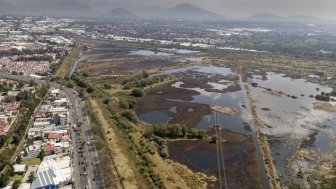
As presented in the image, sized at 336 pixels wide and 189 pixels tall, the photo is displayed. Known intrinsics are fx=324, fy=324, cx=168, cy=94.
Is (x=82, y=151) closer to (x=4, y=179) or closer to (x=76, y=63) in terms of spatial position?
(x=4, y=179)

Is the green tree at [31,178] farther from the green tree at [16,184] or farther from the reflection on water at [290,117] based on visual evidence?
the reflection on water at [290,117]

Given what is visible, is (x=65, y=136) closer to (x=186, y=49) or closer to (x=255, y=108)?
(x=255, y=108)

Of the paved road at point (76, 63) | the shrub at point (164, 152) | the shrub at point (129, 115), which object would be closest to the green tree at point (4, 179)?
the shrub at point (164, 152)

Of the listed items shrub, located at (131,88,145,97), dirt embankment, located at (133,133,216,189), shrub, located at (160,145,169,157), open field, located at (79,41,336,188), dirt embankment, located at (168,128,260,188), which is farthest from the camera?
shrub, located at (131,88,145,97)

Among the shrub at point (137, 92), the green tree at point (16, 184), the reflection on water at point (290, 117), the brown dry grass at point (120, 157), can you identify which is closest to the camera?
the green tree at point (16, 184)

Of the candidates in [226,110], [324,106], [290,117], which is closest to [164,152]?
[226,110]

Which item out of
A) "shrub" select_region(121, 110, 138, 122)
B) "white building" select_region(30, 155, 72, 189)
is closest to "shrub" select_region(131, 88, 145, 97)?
"shrub" select_region(121, 110, 138, 122)

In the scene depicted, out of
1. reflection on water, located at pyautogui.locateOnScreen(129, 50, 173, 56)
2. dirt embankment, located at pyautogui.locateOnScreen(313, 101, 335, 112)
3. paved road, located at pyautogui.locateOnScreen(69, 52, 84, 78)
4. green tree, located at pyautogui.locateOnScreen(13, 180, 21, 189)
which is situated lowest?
green tree, located at pyautogui.locateOnScreen(13, 180, 21, 189)

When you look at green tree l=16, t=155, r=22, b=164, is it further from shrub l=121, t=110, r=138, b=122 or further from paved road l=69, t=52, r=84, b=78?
paved road l=69, t=52, r=84, b=78
